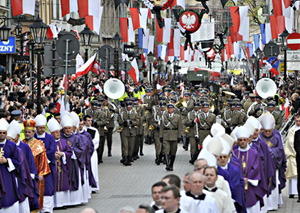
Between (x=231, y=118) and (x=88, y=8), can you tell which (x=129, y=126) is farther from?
(x=88, y=8)

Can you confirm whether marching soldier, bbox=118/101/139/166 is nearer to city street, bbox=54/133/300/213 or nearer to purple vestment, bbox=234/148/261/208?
city street, bbox=54/133/300/213

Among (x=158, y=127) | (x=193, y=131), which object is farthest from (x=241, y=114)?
(x=158, y=127)

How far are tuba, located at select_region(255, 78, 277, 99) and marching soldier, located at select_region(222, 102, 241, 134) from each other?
311 centimetres

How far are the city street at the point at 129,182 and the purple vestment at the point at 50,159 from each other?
962 mm

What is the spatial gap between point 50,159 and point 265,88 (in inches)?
507

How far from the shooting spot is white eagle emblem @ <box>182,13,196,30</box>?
3772cm

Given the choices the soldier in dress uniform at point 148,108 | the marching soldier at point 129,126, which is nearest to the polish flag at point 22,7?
the marching soldier at point 129,126

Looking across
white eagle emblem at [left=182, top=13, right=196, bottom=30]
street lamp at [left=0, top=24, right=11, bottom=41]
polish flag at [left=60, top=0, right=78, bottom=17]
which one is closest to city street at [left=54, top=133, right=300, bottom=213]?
polish flag at [left=60, top=0, right=78, bottom=17]

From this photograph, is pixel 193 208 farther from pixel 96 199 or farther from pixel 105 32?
pixel 105 32

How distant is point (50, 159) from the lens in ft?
51.1

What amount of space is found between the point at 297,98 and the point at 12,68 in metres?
17.9

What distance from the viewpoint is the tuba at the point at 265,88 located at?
27.0 meters

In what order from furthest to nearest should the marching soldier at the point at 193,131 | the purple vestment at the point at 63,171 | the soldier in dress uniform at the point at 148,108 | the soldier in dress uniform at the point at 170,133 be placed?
the soldier in dress uniform at the point at 148,108 → the marching soldier at the point at 193,131 → the soldier in dress uniform at the point at 170,133 → the purple vestment at the point at 63,171

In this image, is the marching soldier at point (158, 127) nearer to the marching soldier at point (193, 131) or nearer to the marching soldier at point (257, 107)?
the marching soldier at point (193, 131)
